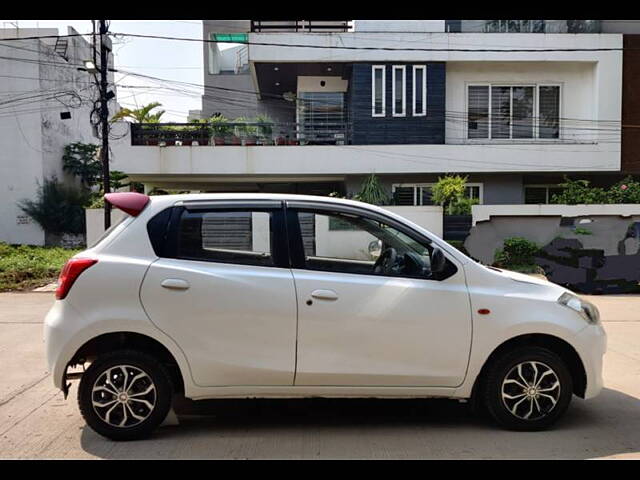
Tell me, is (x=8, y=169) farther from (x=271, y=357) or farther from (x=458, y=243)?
(x=271, y=357)

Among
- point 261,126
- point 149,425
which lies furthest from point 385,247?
point 261,126

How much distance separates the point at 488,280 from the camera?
425 cm

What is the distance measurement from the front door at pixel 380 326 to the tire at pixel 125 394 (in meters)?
1.04

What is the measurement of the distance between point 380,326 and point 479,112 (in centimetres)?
1615

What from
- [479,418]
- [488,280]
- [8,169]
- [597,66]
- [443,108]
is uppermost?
[597,66]

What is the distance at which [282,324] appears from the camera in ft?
13.2

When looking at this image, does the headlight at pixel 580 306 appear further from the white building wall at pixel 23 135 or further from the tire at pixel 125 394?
the white building wall at pixel 23 135

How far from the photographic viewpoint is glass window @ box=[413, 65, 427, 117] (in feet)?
57.9

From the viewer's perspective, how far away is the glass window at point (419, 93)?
1766 cm

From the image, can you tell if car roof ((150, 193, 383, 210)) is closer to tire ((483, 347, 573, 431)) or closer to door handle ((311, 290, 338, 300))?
door handle ((311, 290, 338, 300))

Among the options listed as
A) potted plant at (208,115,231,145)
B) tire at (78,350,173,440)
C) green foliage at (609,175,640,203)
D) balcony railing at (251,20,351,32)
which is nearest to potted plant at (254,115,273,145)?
potted plant at (208,115,231,145)

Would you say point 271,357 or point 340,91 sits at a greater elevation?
point 340,91

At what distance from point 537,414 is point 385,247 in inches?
69.2

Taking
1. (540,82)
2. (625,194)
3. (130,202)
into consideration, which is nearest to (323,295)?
(130,202)
